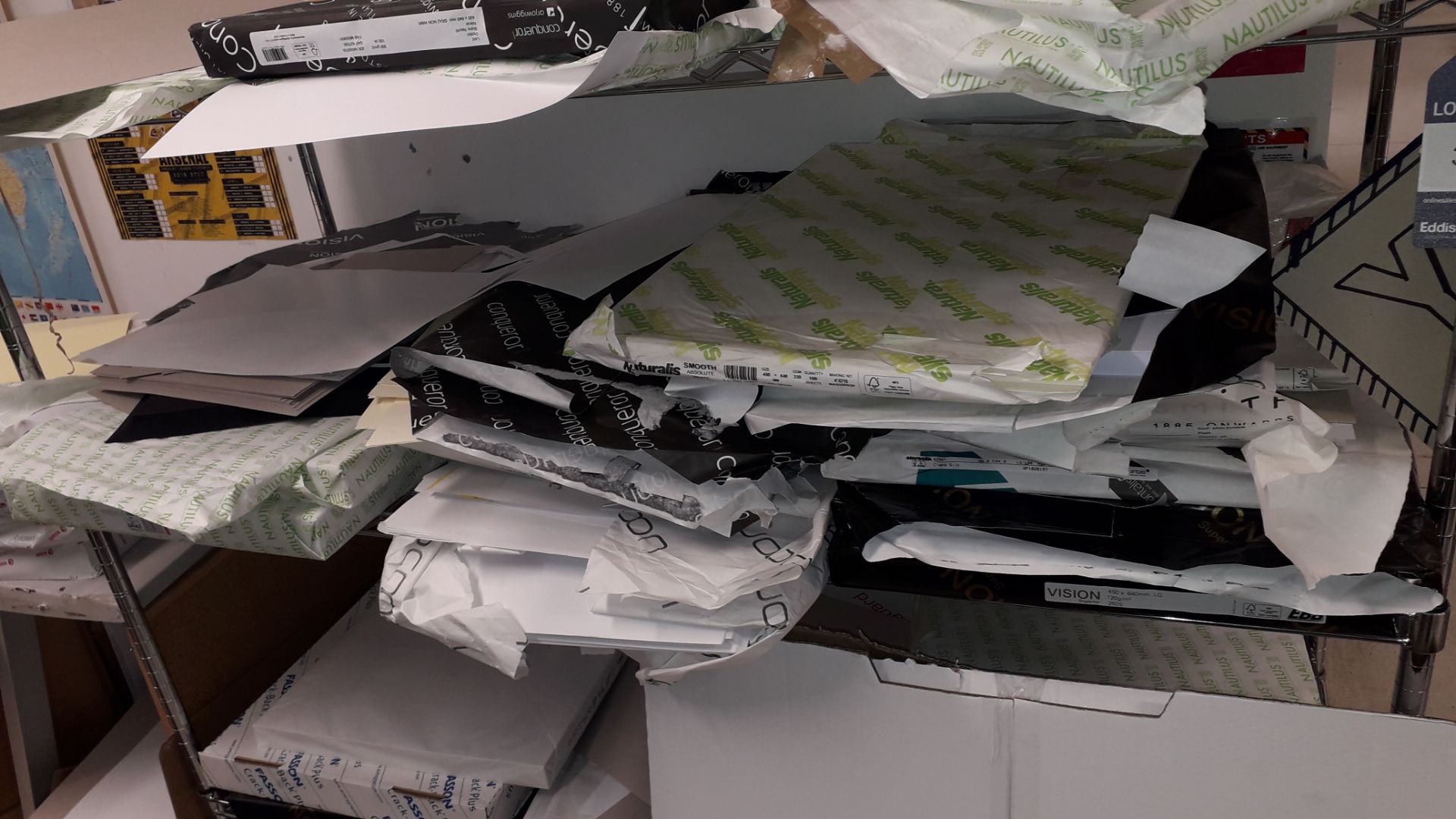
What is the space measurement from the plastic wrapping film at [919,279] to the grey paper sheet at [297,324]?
298 millimetres

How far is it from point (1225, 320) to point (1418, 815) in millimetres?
351

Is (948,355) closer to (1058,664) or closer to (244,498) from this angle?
(1058,664)

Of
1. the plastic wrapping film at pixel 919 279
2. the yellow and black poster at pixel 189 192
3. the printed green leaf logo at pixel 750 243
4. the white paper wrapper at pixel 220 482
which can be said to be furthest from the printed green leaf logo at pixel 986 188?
the yellow and black poster at pixel 189 192

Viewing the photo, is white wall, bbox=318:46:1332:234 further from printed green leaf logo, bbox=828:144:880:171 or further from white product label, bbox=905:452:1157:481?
white product label, bbox=905:452:1157:481

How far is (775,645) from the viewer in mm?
666

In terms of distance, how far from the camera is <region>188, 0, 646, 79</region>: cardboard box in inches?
22.1

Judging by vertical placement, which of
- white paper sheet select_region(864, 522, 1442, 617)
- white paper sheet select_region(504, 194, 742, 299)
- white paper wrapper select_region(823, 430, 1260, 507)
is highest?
white paper sheet select_region(504, 194, 742, 299)

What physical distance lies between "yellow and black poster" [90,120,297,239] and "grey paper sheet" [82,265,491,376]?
329 mm

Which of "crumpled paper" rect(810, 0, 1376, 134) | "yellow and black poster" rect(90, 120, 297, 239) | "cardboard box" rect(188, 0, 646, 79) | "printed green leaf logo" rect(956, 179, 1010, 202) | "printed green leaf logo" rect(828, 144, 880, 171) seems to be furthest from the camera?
"yellow and black poster" rect(90, 120, 297, 239)

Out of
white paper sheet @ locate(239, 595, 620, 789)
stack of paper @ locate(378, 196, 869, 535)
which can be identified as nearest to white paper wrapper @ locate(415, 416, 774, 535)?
stack of paper @ locate(378, 196, 869, 535)

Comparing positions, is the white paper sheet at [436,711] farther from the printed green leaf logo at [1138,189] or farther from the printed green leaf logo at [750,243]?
the printed green leaf logo at [1138,189]

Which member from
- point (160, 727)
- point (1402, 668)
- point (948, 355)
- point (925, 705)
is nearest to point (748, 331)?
point (948, 355)

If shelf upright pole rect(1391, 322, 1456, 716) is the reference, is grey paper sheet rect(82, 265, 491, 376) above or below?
above

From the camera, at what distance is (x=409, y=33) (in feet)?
1.91
